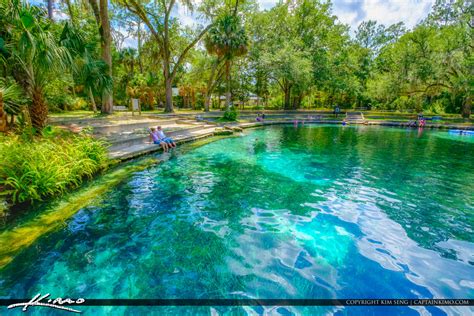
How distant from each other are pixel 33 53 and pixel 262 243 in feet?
26.2

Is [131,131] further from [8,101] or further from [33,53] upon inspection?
[33,53]

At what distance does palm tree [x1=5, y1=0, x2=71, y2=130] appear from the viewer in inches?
259

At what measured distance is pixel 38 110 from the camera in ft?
27.7

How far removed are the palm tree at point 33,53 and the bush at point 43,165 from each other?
130cm

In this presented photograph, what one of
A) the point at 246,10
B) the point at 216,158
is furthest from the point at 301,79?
the point at 216,158

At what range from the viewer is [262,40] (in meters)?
35.4

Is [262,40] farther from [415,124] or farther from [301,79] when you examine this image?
[415,124]

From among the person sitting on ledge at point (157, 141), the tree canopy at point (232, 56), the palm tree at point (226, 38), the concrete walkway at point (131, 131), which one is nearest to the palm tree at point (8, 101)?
the tree canopy at point (232, 56)

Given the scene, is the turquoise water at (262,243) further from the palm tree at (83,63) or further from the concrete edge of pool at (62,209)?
the palm tree at (83,63)

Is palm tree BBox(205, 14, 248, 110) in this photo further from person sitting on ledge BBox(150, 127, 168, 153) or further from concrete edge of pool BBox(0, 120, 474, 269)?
concrete edge of pool BBox(0, 120, 474, 269)

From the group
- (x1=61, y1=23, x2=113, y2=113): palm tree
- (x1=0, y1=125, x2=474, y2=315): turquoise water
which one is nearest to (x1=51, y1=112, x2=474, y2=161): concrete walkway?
(x1=61, y1=23, x2=113, y2=113): palm tree

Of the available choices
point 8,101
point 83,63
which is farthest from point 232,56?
point 8,101

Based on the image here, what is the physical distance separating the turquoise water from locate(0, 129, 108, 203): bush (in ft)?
4.36

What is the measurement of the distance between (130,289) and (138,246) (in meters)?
1.08
